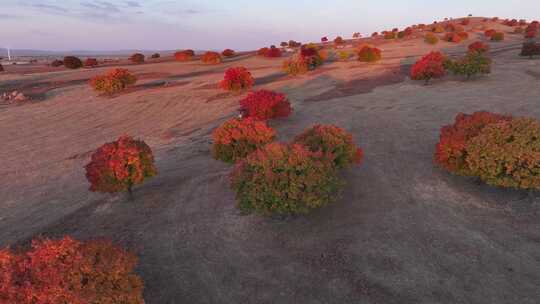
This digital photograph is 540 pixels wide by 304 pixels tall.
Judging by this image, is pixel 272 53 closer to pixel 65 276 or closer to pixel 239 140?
pixel 239 140

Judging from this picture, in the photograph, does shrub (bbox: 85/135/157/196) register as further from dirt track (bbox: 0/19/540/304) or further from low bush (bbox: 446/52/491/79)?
low bush (bbox: 446/52/491/79)

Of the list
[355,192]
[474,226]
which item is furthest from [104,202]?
[474,226]

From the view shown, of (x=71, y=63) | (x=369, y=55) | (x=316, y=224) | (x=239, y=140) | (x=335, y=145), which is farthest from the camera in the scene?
(x=71, y=63)

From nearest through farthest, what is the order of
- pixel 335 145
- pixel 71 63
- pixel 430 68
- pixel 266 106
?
1. pixel 335 145
2. pixel 266 106
3. pixel 430 68
4. pixel 71 63

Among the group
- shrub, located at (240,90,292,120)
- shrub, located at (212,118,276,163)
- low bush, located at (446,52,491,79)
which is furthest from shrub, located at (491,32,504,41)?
shrub, located at (212,118,276,163)

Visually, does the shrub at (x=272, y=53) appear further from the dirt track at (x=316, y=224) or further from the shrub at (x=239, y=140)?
the shrub at (x=239, y=140)

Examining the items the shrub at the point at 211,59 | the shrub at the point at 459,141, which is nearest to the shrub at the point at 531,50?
the shrub at the point at 459,141

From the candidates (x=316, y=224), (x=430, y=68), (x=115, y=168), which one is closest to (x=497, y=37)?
(x=430, y=68)
